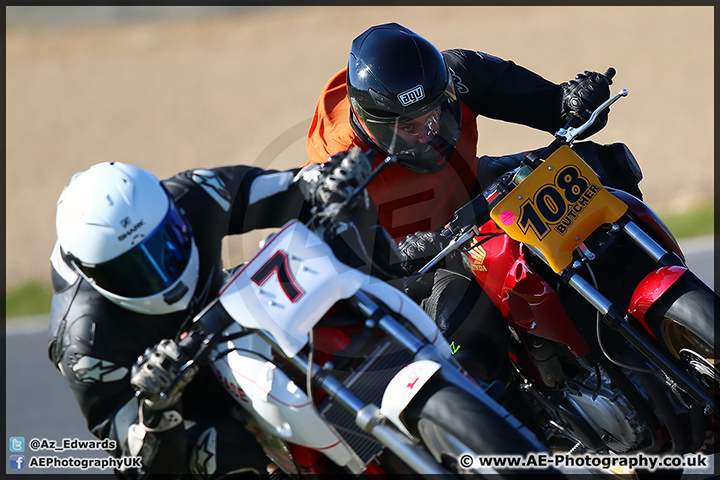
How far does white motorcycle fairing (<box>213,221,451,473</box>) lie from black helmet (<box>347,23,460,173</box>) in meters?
1.02

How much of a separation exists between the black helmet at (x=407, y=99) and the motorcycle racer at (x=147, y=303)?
583mm

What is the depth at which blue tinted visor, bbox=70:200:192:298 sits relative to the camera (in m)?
2.90

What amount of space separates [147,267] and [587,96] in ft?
6.61

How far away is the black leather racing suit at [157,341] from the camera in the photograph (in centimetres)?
302

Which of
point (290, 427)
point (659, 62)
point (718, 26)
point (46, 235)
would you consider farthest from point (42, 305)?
point (718, 26)

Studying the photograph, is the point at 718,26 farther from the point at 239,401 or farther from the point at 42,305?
the point at 239,401

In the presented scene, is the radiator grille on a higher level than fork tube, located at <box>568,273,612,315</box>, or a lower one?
lower

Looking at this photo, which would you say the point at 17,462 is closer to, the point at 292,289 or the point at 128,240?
the point at 128,240

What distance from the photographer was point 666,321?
3252 mm

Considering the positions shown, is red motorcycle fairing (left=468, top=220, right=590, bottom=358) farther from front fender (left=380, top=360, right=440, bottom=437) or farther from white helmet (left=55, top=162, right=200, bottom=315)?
white helmet (left=55, top=162, right=200, bottom=315)

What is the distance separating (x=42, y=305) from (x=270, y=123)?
24.8 feet

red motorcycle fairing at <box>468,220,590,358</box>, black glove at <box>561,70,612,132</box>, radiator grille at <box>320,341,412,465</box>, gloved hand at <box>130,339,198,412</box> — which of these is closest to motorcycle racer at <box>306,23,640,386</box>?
black glove at <box>561,70,612,132</box>

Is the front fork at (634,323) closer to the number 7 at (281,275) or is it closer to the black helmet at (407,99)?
the black helmet at (407,99)

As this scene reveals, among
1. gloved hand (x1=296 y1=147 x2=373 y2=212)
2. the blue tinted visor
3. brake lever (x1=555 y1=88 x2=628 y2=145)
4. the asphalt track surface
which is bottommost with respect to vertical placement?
the asphalt track surface
